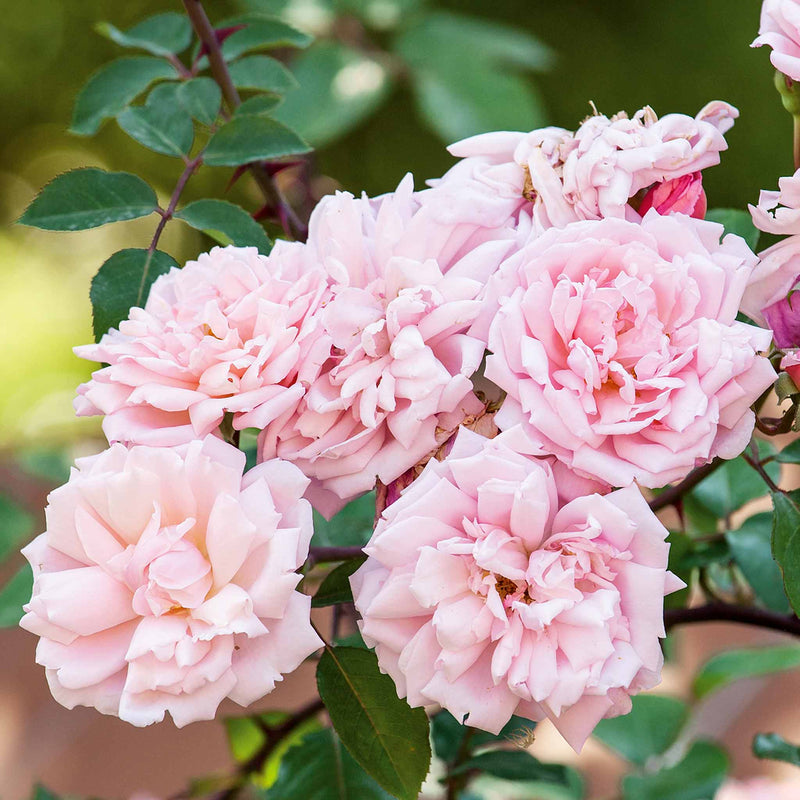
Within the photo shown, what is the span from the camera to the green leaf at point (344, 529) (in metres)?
0.59

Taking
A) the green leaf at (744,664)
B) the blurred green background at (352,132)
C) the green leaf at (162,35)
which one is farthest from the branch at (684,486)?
the blurred green background at (352,132)

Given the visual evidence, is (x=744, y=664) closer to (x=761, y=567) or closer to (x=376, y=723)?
(x=761, y=567)

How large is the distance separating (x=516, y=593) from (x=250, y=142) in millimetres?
279

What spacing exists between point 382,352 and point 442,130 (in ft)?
3.15

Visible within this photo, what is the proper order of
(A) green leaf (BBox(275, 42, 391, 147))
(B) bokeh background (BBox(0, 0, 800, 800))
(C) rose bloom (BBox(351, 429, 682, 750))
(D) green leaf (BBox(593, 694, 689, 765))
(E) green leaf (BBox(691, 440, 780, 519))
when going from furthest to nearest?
(B) bokeh background (BBox(0, 0, 800, 800)), (A) green leaf (BBox(275, 42, 391, 147)), (D) green leaf (BBox(593, 694, 689, 765)), (E) green leaf (BBox(691, 440, 780, 519)), (C) rose bloom (BBox(351, 429, 682, 750))

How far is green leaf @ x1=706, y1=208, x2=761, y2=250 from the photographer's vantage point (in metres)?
0.53

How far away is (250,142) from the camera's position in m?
0.51

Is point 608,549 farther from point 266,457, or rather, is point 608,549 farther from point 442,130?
point 442,130

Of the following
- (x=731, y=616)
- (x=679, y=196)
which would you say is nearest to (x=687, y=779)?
(x=731, y=616)

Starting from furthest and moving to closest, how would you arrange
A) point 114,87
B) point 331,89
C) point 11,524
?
point 331,89, point 11,524, point 114,87

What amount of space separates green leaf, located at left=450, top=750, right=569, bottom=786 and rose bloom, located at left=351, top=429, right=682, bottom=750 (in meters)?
0.26

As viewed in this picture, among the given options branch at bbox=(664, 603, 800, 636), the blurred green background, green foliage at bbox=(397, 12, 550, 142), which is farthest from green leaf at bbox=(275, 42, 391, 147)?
branch at bbox=(664, 603, 800, 636)

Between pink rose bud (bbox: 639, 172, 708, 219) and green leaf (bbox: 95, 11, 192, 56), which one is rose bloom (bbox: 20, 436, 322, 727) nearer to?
pink rose bud (bbox: 639, 172, 708, 219)

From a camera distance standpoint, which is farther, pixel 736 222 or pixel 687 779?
pixel 687 779
